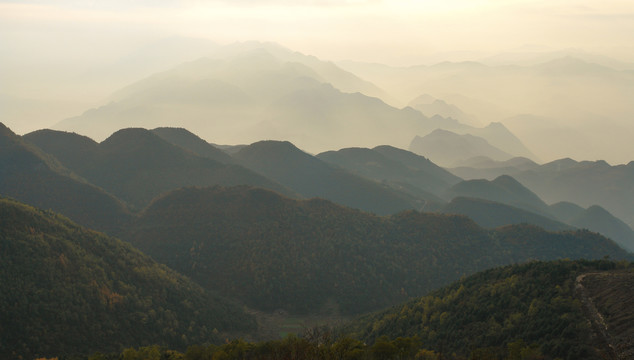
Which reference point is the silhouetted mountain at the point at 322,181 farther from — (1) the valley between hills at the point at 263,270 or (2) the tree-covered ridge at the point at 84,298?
(2) the tree-covered ridge at the point at 84,298

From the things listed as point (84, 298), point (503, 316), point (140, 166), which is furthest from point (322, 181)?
point (503, 316)

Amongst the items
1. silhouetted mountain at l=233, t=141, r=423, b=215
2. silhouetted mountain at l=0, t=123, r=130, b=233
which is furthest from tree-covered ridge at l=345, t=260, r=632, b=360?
silhouetted mountain at l=233, t=141, r=423, b=215

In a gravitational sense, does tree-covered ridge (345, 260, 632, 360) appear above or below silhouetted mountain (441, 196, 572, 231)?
below

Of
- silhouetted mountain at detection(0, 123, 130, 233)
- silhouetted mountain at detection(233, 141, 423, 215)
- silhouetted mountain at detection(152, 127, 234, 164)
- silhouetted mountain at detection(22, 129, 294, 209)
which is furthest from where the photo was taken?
silhouetted mountain at detection(152, 127, 234, 164)

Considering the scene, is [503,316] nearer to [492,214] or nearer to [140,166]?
[492,214]

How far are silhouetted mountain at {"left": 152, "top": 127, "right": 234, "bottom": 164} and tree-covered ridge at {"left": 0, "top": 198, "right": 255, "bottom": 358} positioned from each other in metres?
96.3

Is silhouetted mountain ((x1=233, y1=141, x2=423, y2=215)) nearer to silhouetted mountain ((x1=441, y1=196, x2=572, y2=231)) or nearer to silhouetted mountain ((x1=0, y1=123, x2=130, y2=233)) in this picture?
silhouetted mountain ((x1=441, y1=196, x2=572, y2=231))

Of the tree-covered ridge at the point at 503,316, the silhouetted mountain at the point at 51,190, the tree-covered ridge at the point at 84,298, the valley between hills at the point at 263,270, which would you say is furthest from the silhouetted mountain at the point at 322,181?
the tree-covered ridge at the point at 503,316

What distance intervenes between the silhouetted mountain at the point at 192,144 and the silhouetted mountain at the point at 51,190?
55.7 m

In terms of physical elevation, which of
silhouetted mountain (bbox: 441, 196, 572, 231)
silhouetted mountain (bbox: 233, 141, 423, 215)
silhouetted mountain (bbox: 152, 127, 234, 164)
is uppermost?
silhouetted mountain (bbox: 152, 127, 234, 164)

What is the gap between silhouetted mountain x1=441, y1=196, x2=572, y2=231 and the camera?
164m

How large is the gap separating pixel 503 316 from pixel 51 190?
10612 cm

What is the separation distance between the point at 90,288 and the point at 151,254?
35.8m

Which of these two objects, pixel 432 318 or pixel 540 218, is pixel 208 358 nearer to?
pixel 432 318
